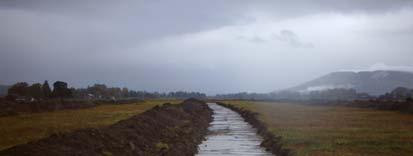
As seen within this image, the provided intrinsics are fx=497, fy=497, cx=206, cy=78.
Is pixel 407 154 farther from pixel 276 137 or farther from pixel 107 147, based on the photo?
pixel 107 147

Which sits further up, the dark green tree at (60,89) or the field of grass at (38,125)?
the dark green tree at (60,89)

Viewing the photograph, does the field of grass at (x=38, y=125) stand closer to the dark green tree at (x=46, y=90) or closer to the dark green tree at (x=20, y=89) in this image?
the dark green tree at (x=46, y=90)

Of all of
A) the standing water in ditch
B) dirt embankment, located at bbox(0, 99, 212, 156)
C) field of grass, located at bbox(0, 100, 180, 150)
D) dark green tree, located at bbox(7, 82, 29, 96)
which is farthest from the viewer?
dark green tree, located at bbox(7, 82, 29, 96)

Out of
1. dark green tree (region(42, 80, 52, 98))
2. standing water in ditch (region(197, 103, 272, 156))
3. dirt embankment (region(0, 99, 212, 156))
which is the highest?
dark green tree (region(42, 80, 52, 98))

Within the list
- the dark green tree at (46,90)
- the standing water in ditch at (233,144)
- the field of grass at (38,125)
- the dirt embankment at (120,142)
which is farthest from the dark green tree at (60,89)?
the dirt embankment at (120,142)

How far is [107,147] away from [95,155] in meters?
2.83

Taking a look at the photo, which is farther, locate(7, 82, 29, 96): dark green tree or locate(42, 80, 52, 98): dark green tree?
locate(7, 82, 29, 96): dark green tree

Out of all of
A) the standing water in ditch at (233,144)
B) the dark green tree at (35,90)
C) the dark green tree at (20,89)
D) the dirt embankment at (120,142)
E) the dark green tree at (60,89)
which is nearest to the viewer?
the dirt embankment at (120,142)

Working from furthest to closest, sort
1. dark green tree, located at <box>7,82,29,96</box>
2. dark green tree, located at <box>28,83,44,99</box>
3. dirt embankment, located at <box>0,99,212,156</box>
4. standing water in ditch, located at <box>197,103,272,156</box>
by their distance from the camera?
dark green tree, located at <box>7,82,29,96</box>
dark green tree, located at <box>28,83,44,99</box>
standing water in ditch, located at <box>197,103,272,156</box>
dirt embankment, located at <box>0,99,212,156</box>

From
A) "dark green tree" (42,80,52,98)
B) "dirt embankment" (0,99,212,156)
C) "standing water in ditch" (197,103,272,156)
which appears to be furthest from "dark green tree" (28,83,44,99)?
"dirt embankment" (0,99,212,156)

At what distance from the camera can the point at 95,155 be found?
21.5m

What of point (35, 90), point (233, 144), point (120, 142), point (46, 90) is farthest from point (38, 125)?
point (35, 90)

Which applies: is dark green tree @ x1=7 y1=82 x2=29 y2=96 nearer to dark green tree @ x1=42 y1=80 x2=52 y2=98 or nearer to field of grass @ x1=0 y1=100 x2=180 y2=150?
dark green tree @ x1=42 y1=80 x2=52 y2=98

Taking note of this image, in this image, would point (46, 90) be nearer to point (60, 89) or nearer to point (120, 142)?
point (60, 89)
